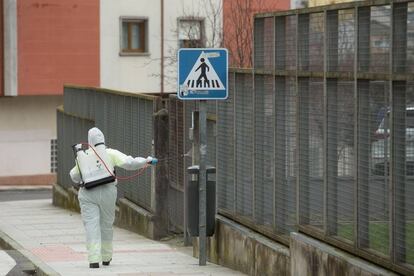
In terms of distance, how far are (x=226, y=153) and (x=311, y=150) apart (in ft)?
9.92

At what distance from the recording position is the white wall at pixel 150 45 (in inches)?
1683

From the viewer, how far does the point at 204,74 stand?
534 inches

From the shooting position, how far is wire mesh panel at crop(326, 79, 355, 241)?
10.6 metres

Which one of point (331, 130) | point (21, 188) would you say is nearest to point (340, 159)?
point (331, 130)

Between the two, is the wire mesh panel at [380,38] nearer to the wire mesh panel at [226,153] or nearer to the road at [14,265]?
the wire mesh panel at [226,153]

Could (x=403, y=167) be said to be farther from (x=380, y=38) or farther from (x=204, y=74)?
(x=204, y=74)

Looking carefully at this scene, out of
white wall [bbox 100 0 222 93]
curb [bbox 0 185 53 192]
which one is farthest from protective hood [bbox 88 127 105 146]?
white wall [bbox 100 0 222 93]

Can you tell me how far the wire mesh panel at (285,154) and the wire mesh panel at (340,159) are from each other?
1.14m

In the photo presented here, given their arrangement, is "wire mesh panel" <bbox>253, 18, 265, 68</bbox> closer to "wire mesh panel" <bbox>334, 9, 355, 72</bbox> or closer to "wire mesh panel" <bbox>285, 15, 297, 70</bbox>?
"wire mesh panel" <bbox>285, 15, 297, 70</bbox>

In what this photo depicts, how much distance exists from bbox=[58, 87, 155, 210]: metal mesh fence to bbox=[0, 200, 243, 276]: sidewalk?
0.83 metres

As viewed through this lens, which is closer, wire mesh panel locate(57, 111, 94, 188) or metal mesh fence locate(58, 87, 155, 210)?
metal mesh fence locate(58, 87, 155, 210)

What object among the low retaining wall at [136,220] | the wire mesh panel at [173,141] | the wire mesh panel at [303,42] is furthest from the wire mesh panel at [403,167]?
the low retaining wall at [136,220]

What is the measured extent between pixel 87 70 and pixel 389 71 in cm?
3340

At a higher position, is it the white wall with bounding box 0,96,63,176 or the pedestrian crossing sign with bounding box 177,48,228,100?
the pedestrian crossing sign with bounding box 177,48,228,100
